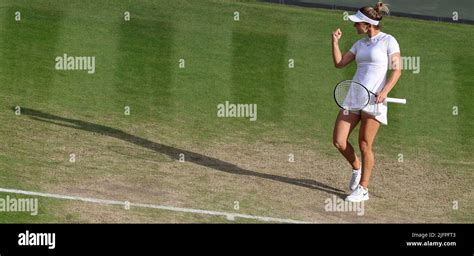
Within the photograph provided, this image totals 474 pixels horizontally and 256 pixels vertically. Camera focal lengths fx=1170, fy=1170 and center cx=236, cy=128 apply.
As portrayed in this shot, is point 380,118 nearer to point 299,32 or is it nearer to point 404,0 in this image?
point 299,32

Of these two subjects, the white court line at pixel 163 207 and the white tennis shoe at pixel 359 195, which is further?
the white tennis shoe at pixel 359 195

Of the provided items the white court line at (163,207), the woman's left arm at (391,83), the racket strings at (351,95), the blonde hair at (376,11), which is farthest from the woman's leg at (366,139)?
the white court line at (163,207)

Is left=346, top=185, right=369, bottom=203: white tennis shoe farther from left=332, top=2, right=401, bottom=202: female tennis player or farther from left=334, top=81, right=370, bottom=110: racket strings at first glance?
left=334, top=81, right=370, bottom=110: racket strings

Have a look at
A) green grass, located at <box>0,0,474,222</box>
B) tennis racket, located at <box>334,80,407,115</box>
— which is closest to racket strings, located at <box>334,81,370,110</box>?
tennis racket, located at <box>334,80,407,115</box>

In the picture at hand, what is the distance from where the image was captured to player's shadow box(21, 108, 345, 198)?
19.2 meters

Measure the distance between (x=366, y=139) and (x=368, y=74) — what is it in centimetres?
101

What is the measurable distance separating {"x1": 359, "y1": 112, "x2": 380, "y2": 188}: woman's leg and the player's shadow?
54cm

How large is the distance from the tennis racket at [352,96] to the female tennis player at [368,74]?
124 millimetres

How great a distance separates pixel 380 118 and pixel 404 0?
1552 cm

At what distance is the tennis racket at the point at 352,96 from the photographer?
58.7 ft

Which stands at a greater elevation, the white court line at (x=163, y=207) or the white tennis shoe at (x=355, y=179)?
the white tennis shoe at (x=355, y=179)

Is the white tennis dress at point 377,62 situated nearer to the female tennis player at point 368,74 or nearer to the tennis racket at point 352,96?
the female tennis player at point 368,74

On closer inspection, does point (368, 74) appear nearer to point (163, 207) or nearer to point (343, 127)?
point (343, 127)

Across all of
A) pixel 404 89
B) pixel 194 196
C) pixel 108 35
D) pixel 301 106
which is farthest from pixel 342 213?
pixel 108 35
